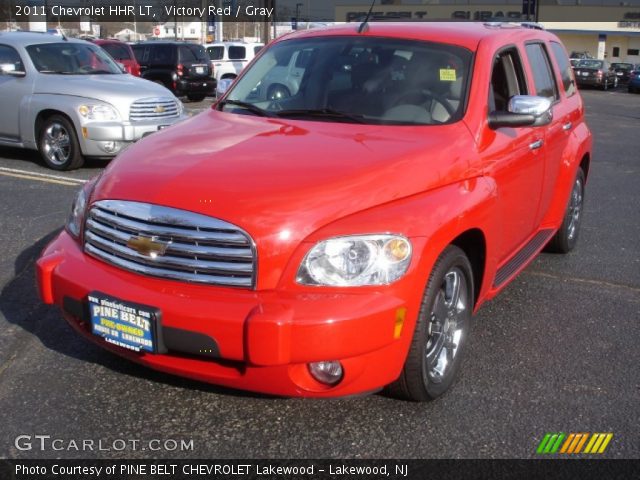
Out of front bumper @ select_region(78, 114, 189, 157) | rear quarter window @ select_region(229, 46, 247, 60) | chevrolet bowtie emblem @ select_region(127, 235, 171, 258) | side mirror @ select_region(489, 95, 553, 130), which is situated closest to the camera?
chevrolet bowtie emblem @ select_region(127, 235, 171, 258)

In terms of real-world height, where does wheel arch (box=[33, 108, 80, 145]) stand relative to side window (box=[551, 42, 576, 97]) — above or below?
below

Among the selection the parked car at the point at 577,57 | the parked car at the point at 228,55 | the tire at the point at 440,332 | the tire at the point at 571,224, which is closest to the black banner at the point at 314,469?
the tire at the point at 440,332

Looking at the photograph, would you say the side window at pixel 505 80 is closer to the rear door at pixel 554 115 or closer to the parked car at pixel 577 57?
the rear door at pixel 554 115

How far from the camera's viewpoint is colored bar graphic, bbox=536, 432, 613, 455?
10.3 ft

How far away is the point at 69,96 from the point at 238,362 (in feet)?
24.0

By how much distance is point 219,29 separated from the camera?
38812 mm

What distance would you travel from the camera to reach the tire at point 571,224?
19.1 ft

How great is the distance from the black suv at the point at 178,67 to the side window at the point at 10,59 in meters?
10.4

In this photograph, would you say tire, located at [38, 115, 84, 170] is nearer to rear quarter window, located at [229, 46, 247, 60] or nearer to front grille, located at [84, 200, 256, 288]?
front grille, located at [84, 200, 256, 288]

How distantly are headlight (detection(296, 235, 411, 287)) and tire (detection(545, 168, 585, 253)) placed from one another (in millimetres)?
3097

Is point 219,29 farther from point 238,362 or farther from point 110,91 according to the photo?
point 238,362

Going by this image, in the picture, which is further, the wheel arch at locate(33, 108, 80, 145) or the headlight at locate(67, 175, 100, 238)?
the wheel arch at locate(33, 108, 80, 145)

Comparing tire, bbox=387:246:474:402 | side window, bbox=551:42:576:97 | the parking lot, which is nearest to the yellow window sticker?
tire, bbox=387:246:474:402

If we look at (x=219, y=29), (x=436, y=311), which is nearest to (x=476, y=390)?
(x=436, y=311)
